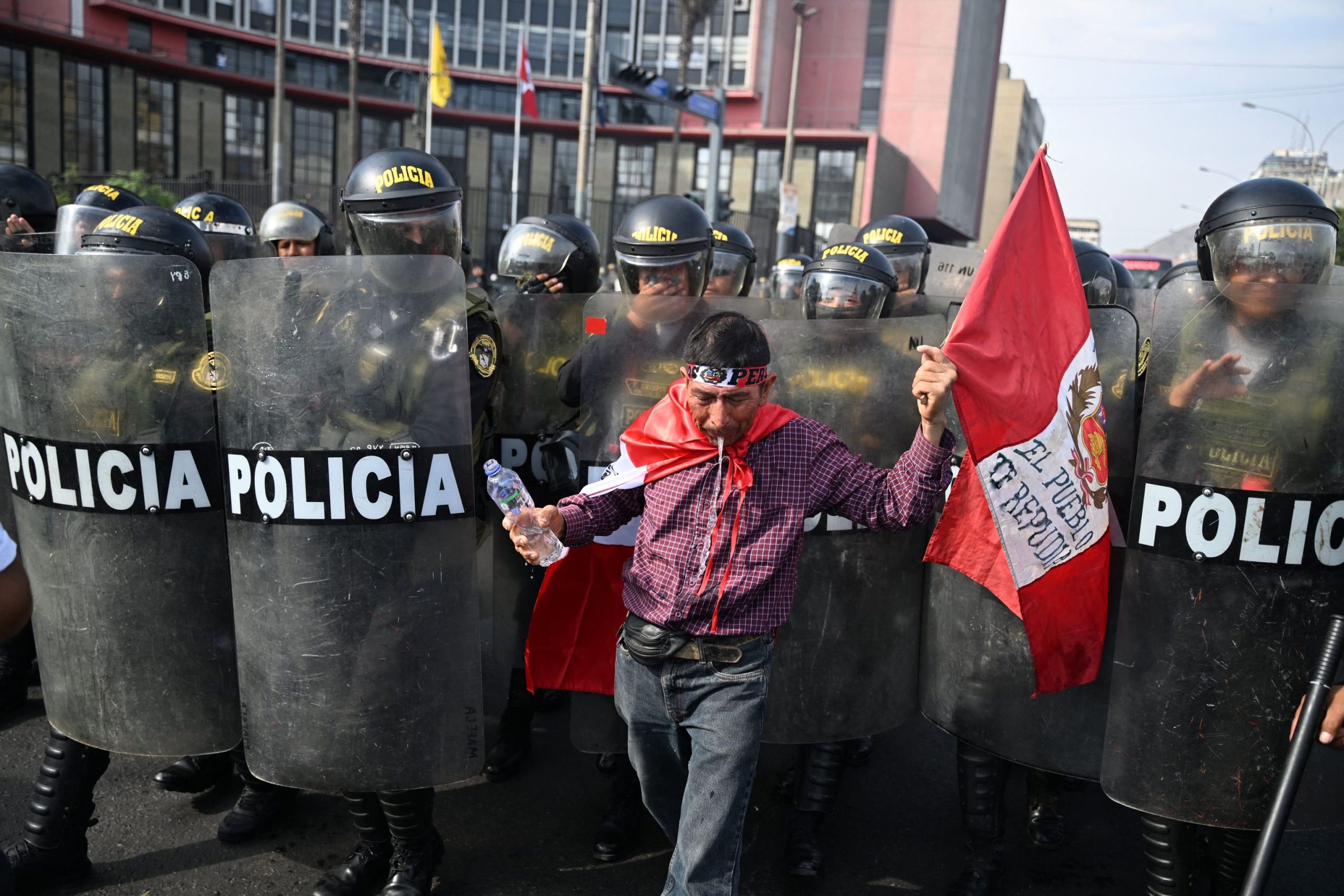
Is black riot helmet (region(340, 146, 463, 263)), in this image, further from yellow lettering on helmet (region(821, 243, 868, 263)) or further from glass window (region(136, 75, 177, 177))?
glass window (region(136, 75, 177, 177))

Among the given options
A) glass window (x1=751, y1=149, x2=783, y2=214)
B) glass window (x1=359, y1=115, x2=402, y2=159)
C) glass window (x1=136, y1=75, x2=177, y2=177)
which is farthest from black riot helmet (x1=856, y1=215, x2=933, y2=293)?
glass window (x1=359, y1=115, x2=402, y2=159)

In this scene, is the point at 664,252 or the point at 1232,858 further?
the point at 664,252

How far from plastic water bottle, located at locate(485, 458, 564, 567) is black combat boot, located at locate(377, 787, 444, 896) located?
3.05 ft

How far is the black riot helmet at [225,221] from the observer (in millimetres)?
5668

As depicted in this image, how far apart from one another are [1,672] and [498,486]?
330 centimetres

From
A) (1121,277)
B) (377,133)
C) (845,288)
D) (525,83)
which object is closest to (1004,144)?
(377,133)

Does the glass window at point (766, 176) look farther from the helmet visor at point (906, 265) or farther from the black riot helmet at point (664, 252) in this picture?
the black riot helmet at point (664, 252)

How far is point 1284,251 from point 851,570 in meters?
1.59

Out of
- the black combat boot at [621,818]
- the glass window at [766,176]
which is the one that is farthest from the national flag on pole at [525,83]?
the black combat boot at [621,818]

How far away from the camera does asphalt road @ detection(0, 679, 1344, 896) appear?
10.8ft

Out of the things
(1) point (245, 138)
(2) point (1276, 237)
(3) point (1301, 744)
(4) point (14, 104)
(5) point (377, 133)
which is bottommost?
(3) point (1301, 744)

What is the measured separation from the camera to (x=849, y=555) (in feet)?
10.8

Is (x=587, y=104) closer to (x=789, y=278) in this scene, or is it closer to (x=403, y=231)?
(x=789, y=278)

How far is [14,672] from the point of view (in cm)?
451
